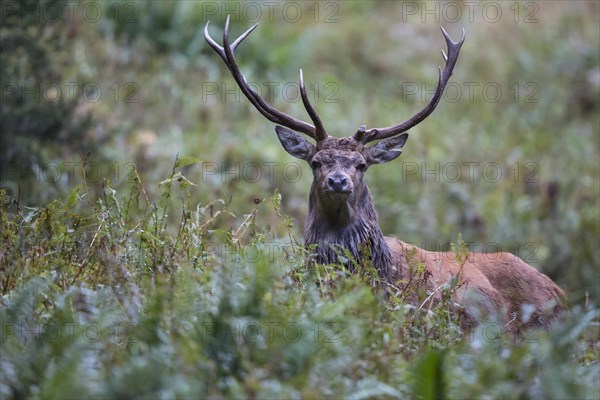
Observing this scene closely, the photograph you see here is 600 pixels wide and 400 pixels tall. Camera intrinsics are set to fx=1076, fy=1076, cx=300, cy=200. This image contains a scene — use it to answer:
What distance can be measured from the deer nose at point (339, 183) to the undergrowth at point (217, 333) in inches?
45.3

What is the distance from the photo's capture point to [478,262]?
8844 mm

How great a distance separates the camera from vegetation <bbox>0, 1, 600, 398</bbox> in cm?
503

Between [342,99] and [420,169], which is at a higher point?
[342,99]

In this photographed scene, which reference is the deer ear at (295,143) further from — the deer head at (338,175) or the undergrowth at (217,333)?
the undergrowth at (217,333)

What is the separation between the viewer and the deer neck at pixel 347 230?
8.10 m

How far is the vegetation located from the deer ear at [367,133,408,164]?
3.38ft

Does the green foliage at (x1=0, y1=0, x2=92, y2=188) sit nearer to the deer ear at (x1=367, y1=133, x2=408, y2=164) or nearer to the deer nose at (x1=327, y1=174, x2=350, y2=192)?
the deer ear at (x1=367, y1=133, x2=408, y2=164)

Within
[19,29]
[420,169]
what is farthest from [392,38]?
[19,29]

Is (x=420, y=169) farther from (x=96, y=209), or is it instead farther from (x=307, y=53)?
(x=96, y=209)

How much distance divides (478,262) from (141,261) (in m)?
3.34

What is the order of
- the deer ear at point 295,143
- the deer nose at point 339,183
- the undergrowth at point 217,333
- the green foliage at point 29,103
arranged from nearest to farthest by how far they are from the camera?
the undergrowth at point 217,333, the deer nose at point 339,183, the deer ear at point 295,143, the green foliage at point 29,103

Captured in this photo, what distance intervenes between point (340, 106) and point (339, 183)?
11304 millimetres

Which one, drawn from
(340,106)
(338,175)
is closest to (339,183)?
(338,175)

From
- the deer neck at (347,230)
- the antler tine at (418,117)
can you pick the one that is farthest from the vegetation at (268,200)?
the antler tine at (418,117)
